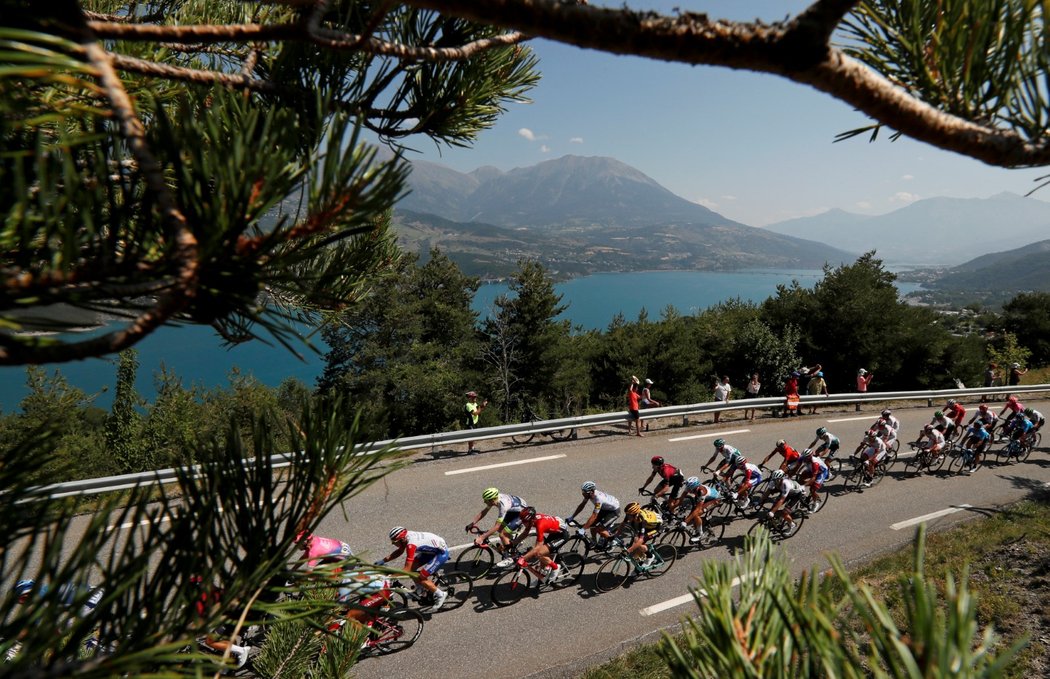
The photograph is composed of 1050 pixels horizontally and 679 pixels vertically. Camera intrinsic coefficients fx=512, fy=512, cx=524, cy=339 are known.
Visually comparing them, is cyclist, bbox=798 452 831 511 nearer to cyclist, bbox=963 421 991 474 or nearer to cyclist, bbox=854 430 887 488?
cyclist, bbox=854 430 887 488

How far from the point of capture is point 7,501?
3.28ft

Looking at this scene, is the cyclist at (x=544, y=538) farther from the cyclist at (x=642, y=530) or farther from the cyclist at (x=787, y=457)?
the cyclist at (x=787, y=457)

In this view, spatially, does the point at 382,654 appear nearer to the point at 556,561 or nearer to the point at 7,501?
the point at 556,561

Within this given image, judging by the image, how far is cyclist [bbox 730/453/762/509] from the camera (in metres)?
9.40

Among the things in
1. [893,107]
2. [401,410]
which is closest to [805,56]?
[893,107]

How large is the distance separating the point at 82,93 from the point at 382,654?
685 centimetres

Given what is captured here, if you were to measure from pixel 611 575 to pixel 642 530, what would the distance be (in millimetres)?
935

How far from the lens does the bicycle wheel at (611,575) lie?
318 inches

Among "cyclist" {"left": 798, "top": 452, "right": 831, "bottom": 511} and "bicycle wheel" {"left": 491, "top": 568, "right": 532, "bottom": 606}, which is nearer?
"bicycle wheel" {"left": 491, "top": 568, "right": 532, "bottom": 606}

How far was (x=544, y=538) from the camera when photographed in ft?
25.1

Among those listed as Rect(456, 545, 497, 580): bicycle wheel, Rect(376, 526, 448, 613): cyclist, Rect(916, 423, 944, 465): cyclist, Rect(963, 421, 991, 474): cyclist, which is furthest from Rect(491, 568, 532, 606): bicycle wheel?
Rect(963, 421, 991, 474): cyclist

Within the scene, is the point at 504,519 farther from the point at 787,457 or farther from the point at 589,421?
the point at 589,421

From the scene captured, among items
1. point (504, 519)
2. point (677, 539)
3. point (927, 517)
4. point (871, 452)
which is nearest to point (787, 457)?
point (677, 539)

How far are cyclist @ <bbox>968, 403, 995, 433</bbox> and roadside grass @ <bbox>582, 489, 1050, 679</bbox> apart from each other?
2.96 m
